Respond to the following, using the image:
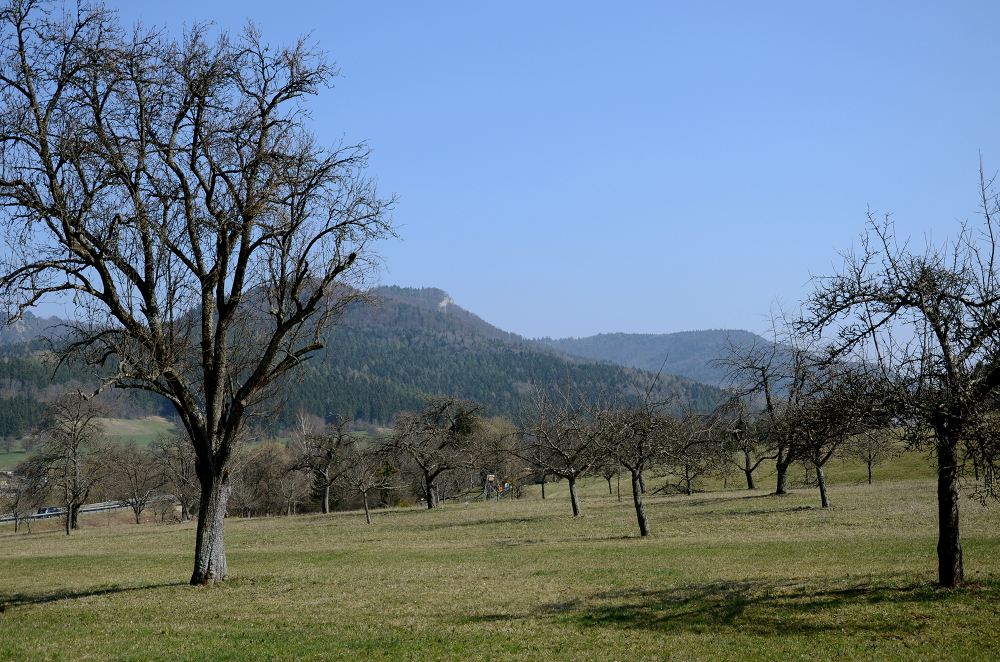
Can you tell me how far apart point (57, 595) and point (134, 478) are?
5370 centimetres

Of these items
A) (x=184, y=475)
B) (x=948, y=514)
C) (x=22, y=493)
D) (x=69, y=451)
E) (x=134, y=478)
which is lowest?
(x=22, y=493)

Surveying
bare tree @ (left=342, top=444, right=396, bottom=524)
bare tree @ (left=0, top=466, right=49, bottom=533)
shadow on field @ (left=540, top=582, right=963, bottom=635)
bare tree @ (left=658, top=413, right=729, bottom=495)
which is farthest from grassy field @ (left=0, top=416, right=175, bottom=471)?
shadow on field @ (left=540, top=582, right=963, bottom=635)

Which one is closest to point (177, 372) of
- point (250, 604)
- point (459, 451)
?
point (250, 604)

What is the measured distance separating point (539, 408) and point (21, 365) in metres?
180

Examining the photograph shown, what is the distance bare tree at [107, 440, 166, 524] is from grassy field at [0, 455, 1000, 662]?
3621 cm

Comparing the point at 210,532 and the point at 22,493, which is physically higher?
the point at 210,532

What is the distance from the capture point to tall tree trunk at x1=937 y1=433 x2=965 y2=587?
1141 centimetres

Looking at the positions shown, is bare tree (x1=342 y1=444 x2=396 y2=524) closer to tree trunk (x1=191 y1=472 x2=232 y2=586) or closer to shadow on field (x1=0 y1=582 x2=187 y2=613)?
shadow on field (x1=0 y1=582 x2=187 y2=613)

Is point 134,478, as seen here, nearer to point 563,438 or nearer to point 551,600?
point 563,438

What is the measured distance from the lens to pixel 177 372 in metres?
15.3

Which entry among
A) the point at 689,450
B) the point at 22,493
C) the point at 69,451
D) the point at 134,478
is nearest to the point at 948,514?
the point at 689,450

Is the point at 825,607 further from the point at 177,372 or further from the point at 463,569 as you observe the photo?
the point at 177,372

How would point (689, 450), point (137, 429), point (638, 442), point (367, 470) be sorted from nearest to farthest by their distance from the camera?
point (638, 442) → point (689, 450) → point (367, 470) → point (137, 429)

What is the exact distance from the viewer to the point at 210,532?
16.3 metres
